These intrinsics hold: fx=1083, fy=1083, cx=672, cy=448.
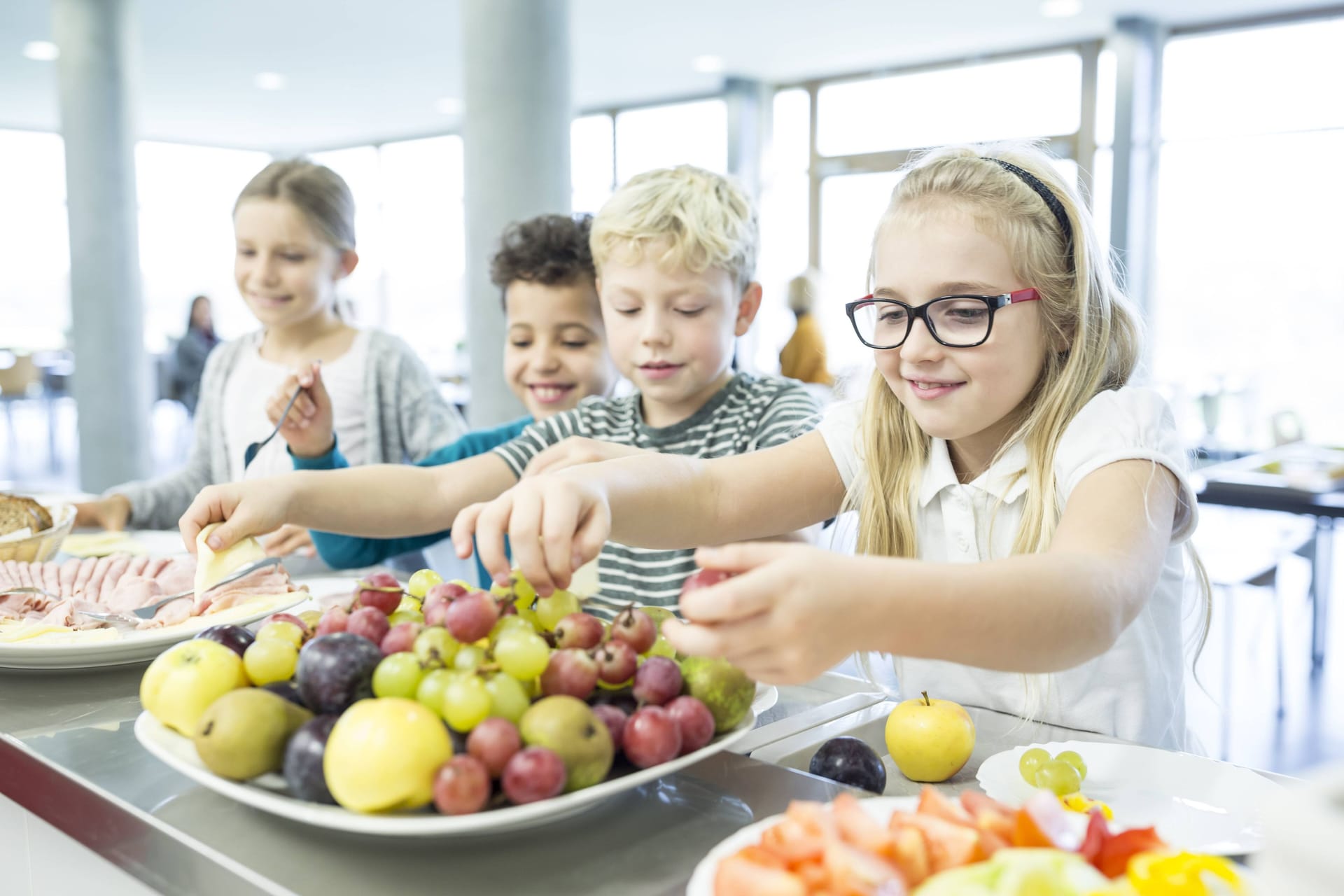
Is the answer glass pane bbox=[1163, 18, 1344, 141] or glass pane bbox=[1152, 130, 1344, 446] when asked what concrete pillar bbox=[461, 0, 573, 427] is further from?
glass pane bbox=[1163, 18, 1344, 141]

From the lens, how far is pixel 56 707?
3.63 ft

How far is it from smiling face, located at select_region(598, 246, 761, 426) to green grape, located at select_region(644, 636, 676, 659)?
2.75ft

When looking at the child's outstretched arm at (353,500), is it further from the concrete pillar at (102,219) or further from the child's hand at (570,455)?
the concrete pillar at (102,219)

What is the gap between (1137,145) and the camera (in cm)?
835

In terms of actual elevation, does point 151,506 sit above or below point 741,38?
below

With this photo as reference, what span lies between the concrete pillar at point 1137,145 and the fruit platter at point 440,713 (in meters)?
8.25

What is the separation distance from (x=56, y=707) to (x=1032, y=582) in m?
0.96

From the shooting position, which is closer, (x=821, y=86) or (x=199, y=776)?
(x=199, y=776)

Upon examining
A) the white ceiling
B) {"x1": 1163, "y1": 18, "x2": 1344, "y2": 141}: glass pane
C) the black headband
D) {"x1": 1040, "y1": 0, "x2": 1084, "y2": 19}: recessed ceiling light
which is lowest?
the black headband

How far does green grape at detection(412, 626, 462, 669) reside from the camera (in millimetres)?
768

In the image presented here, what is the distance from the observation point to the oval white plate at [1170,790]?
79 centimetres

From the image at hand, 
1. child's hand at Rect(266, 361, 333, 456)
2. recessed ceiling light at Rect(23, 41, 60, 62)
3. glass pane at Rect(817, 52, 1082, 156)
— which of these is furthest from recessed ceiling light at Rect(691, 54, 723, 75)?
child's hand at Rect(266, 361, 333, 456)

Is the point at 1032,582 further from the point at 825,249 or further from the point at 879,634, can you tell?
the point at 825,249

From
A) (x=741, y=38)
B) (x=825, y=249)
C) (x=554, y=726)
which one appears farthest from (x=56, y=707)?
(x=825, y=249)
